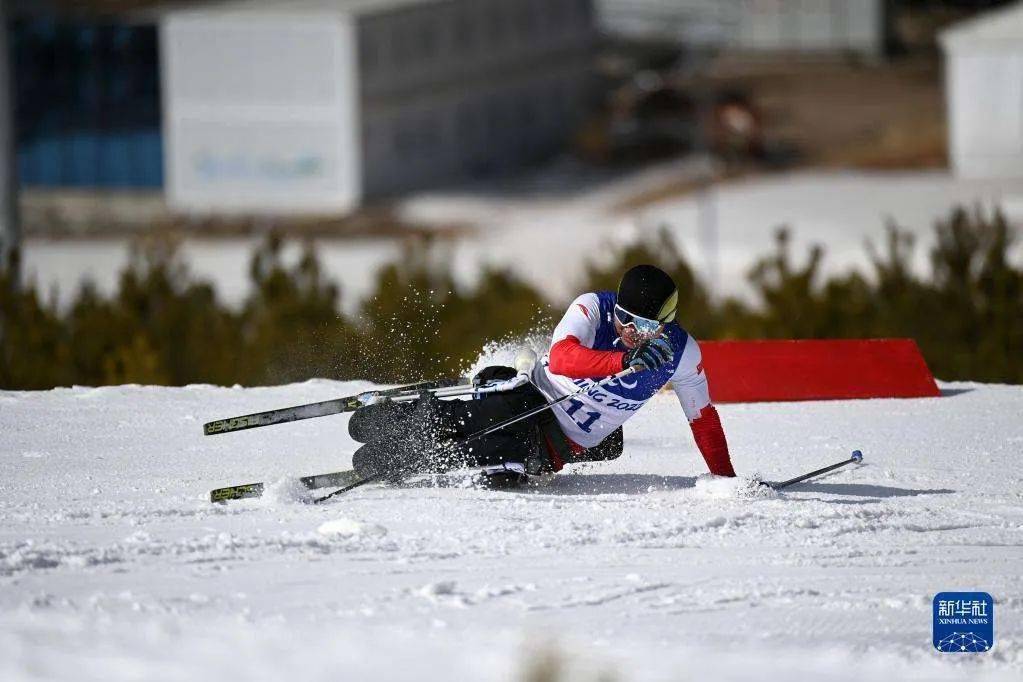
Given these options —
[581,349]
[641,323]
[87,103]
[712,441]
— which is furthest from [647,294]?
[87,103]

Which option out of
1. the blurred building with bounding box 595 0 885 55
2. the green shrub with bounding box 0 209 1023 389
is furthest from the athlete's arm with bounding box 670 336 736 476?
the blurred building with bounding box 595 0 885 55

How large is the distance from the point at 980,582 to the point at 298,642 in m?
2.69

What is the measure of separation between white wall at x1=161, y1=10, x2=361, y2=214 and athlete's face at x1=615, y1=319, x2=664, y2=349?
2592cm

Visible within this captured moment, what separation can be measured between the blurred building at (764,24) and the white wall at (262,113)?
10991 mm

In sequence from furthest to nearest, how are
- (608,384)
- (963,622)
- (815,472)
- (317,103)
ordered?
(317,103)
(815,472)
(608,384)
(963,622)

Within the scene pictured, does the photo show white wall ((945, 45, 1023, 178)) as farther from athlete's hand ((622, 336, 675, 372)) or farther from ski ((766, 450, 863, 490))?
athlete's hand ((622, 336, 675, 372))

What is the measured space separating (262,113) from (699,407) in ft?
87.5

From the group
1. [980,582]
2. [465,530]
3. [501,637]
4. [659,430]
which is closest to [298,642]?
[501,637]

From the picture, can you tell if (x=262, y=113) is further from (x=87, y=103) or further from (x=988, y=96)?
(x=988, y=96)

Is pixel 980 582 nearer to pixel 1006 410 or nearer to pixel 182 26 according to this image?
pixel 1006 410

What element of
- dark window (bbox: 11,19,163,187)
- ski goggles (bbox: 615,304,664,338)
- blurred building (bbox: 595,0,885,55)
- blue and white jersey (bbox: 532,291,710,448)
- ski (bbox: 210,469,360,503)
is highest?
blurred building (bbox: 595,0,885,55)

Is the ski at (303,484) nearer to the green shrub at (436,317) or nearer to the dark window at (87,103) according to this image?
the green shrub at (436,317)

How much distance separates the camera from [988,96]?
31031 millimetres

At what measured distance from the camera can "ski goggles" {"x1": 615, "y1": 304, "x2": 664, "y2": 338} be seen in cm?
757
